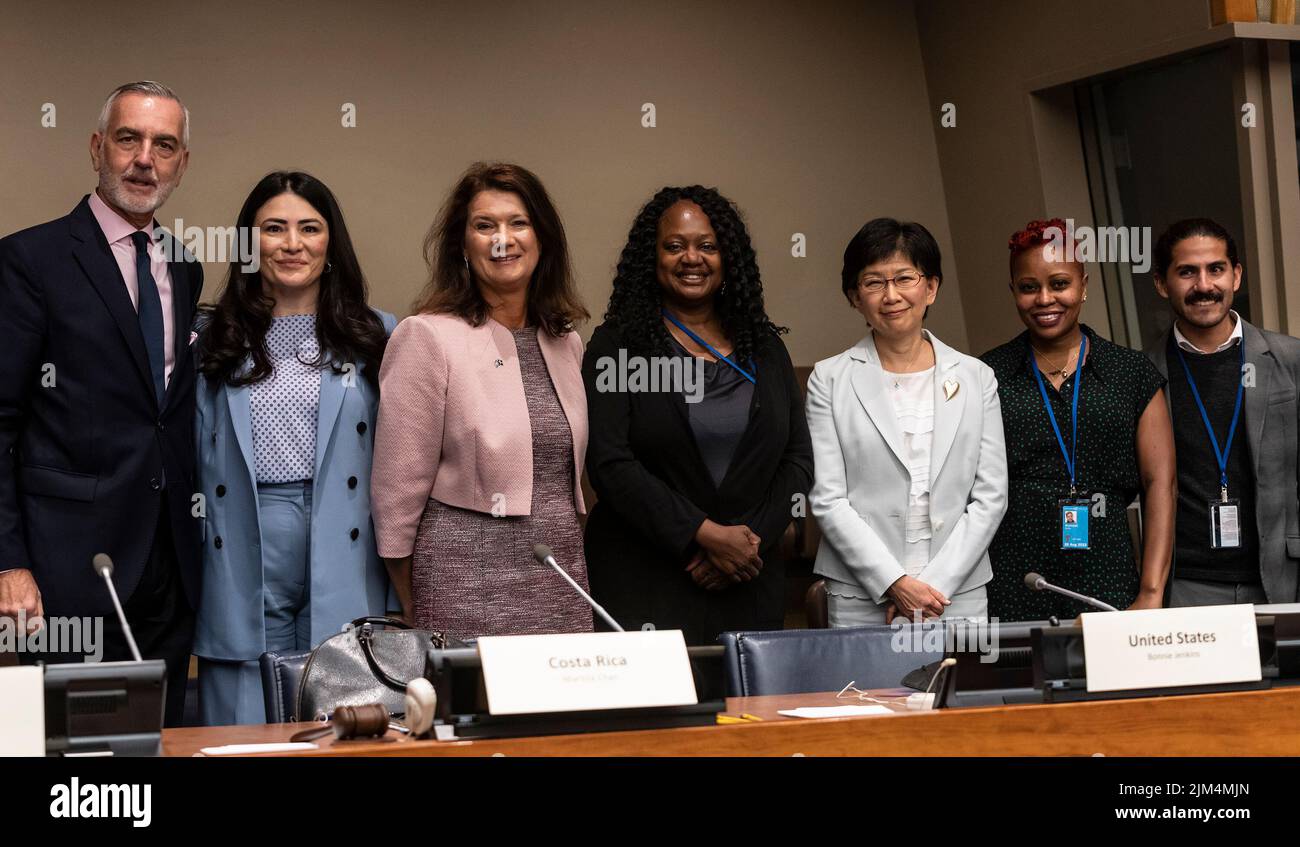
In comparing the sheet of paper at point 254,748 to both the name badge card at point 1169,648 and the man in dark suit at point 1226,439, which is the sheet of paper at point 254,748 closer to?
the name badge card at point 1169,648

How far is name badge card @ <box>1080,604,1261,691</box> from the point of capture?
83.4 inches

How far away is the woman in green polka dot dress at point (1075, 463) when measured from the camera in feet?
11.1

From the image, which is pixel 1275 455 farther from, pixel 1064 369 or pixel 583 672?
pixel 583 672

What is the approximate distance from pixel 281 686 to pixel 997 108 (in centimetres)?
433

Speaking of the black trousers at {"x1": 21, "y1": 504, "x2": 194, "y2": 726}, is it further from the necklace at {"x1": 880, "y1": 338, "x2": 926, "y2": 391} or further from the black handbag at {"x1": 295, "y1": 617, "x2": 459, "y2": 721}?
the necklace at {"x1": 880, "y1": 338, "x2": 926, "y2": 391}

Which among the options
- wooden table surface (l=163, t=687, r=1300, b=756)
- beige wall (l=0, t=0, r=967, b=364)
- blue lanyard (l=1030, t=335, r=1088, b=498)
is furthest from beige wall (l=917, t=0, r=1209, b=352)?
wooden table surface (l=163, t=687, r=1300, b=756)

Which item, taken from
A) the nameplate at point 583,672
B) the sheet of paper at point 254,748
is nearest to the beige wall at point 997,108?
the nameplate at point 583,672

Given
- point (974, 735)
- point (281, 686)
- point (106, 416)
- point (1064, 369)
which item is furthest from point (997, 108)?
point (281, 686)

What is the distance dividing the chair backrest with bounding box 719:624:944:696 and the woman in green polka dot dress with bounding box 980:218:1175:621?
863mm

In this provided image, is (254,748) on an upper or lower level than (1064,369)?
lower

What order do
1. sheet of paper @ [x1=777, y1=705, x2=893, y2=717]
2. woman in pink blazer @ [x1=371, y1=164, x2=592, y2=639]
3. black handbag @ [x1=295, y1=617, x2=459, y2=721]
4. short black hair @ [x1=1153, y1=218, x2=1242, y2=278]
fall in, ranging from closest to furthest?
sheet of paper @ [x1=777, y1=705, x2=893, y2=717] → black handbag @ [x1=295, y1=617, x2=459, y2=721] → woman in pink blazer @ [x1=371, y1=164, x2=592, y2=639] → short black hair @ [x1=1153, y1=218, x2=1242, y2=278]

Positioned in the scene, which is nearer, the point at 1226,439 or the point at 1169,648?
the point at 1169,648

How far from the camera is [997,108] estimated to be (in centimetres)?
572
